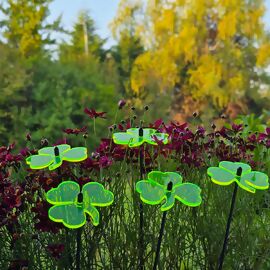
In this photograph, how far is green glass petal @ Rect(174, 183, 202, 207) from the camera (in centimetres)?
195

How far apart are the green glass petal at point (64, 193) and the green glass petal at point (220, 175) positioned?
553 mm

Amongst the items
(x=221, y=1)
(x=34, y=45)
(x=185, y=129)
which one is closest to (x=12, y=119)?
Answer: (x=34, y=45)

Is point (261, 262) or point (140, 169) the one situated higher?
point (140, 169)

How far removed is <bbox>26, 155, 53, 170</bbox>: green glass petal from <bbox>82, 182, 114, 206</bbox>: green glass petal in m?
0.19

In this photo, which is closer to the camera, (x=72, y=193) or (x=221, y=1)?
(x=72, y=193)

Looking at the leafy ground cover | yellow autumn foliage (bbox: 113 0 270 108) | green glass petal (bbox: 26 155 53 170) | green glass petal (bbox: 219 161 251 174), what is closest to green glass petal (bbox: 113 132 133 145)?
the leafy ground cover

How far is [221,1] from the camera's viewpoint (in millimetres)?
18547

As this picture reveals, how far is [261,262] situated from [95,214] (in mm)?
1124

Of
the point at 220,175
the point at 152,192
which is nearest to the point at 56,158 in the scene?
the point at 152,192

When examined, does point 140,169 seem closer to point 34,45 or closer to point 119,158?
point 119,158

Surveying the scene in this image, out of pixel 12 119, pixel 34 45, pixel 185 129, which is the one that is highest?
pixel 185 129

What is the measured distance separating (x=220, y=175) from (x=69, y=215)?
65 centimetres

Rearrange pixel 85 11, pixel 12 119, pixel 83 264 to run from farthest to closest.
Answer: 1. pixel 85 11
2. pixel 12 119
3. pixel 83 264

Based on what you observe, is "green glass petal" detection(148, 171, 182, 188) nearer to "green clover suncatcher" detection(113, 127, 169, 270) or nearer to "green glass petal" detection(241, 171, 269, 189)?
"green clover suncatcher" detection(113, 127, 169, 270)
